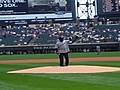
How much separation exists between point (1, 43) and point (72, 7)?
36.6 ft

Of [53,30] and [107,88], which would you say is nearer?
[107,88]

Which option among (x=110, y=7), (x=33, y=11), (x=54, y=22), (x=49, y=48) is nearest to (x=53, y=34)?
(x=54, y=22)

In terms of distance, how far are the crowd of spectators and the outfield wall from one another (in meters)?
1.67

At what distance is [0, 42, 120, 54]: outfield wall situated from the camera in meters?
42.1

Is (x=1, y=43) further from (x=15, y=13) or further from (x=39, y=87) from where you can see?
(x=39, y=87)

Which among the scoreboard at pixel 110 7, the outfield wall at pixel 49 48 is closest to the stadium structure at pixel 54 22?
the scoreboard at pixel 110 7

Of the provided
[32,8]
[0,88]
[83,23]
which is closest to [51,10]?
[32,8]

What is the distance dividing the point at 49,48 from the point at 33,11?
27.8 ft

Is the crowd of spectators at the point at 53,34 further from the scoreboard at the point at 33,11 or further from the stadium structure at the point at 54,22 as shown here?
the scoreboard at the point at 33,11

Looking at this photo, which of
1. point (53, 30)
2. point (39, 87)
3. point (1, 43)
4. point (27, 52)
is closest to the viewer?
point (39, 87)

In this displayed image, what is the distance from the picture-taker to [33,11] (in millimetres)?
50031

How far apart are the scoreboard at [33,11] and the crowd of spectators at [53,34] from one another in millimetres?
1700

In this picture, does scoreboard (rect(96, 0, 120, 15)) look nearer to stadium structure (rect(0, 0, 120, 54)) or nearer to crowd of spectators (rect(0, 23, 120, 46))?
stadium structure (rect(0, 0, 120, 54))

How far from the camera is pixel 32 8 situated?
165ft
